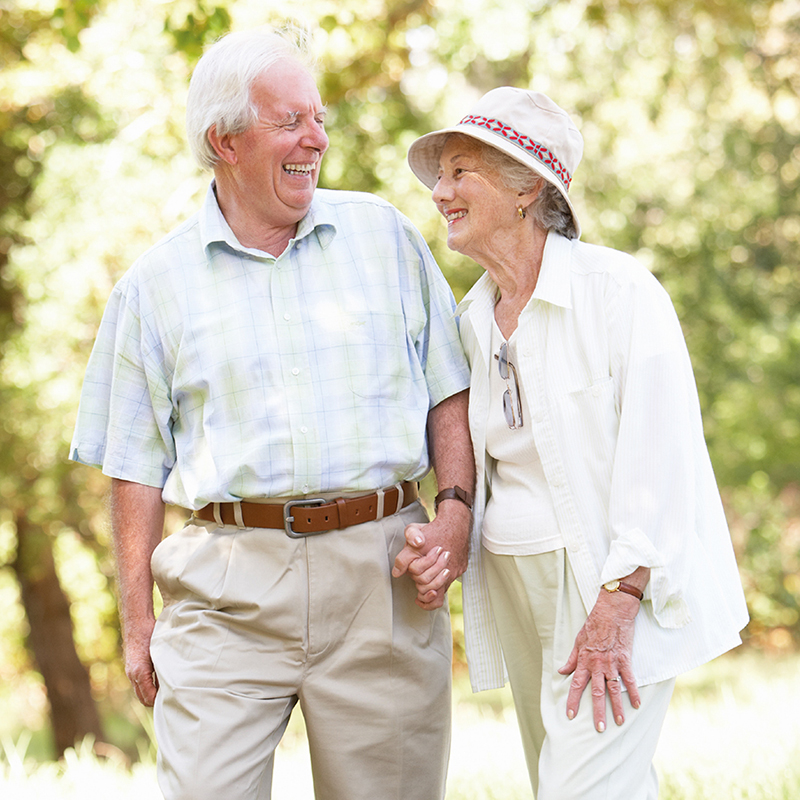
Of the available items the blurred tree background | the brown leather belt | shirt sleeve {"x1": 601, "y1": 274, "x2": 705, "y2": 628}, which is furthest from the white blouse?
the blurred tree background

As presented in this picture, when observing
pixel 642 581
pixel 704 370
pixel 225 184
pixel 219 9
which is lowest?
pixel 704 370

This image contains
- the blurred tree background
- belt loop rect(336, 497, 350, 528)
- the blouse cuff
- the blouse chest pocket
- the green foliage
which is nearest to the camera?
the blouse cuff

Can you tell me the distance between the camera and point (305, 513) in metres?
2.48

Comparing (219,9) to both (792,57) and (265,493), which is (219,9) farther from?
(792,57)

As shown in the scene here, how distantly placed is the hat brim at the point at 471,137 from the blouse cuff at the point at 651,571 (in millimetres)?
794

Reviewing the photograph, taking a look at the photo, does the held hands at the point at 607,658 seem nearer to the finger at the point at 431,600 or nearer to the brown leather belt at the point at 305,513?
the finger at the point at 431,600

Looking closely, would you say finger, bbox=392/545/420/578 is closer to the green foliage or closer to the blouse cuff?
the blouse cuff

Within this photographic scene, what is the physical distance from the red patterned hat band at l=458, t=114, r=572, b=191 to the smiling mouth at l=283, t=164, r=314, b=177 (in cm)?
45

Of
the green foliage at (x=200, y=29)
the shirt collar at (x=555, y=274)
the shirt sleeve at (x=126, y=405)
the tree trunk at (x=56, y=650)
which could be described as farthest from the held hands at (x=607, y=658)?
the tree trunk at (x=56, y=650)

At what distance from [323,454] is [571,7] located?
6042 millimetres

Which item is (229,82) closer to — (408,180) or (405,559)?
(405,559)

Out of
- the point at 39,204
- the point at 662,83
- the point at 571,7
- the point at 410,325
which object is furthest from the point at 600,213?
the point at 410,325

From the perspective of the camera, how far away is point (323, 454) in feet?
8.16

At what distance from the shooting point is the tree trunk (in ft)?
31.0
